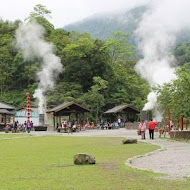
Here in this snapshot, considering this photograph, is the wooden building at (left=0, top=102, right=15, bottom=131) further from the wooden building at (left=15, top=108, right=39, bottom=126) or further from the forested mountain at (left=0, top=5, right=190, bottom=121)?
the forested mountain at (left=0, top=5, right=190, bottom=121)

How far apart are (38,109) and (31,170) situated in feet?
170

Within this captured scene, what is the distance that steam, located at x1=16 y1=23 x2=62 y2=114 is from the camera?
246ft

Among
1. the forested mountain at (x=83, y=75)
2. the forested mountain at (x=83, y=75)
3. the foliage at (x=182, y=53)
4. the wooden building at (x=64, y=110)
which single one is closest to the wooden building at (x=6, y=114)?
the forested mountain at (x=83, y=75)

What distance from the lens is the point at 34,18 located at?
8581 cm

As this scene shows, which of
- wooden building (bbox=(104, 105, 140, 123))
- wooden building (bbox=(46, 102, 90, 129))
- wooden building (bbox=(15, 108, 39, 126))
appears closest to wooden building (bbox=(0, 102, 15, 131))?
wooden building (bbox=(15, 108, 39, 126))

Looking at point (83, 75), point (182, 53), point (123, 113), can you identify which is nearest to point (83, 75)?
point (83, 75)

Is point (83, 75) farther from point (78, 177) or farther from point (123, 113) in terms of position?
point (78, 177)

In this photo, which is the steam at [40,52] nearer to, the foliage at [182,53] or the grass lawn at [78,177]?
the foliage at [182,53]

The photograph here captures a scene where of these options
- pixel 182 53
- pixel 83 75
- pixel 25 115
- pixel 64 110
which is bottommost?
pixel 25 115

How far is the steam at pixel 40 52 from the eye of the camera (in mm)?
75125

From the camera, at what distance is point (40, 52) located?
77.6 m

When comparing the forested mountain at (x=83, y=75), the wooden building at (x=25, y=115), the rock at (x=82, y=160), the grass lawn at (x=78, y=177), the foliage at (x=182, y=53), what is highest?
the foliage at (x=182, y=53)

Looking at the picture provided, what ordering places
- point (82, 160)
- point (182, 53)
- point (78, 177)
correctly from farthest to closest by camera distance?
point (182, 53) < point (82, 160) < point (78, 177)

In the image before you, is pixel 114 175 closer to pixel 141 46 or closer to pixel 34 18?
pixel 34 18
